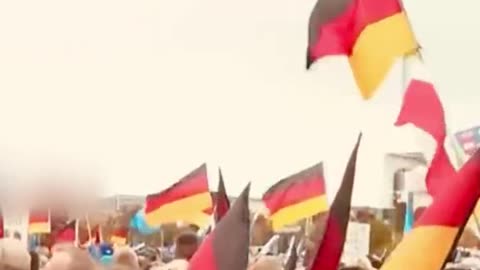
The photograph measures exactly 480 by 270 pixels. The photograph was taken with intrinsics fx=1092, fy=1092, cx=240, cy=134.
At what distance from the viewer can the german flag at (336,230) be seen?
42.0 inches

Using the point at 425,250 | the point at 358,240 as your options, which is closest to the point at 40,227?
the point at 358,240

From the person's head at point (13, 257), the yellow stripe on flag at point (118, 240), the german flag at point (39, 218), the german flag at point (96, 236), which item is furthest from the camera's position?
the yellow stripe on flag at point (118, 240)

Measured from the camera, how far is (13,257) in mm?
1666

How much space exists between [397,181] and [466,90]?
574 millimetres

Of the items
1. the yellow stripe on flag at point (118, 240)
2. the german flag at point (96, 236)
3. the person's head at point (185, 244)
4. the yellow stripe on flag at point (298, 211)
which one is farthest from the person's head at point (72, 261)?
the yellow stripe on flag at point (118, 240)

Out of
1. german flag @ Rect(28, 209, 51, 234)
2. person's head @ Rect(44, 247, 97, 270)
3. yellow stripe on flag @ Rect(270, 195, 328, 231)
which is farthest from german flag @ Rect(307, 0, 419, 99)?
yellow stripe on flag @ Rect(270, 195, 328, 231)

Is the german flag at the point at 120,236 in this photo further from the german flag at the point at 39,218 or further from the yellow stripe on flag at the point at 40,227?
the german flag at the point at 39,218

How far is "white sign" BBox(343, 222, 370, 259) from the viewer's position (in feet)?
9.71

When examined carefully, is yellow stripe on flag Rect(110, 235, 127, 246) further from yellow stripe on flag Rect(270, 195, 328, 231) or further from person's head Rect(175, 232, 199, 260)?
yellow stripe on flag Rect(270, 195, 328, 231)

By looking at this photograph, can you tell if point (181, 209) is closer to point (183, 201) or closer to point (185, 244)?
point (183, 201)

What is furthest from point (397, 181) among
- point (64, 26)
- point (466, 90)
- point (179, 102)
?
point (64, 26)

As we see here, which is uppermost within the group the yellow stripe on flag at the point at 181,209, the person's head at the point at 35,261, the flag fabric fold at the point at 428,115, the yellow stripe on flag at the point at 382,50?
the yellow stripe on flag at the point at 382,50

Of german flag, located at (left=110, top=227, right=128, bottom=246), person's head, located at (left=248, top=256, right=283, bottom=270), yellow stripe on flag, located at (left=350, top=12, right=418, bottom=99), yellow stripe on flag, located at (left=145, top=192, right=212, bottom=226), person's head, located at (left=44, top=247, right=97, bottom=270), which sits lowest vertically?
german flag, located at (left=110, top=227, right=128, bottom=246)

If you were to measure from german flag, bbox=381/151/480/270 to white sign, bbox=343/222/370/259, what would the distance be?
70.5 inches
